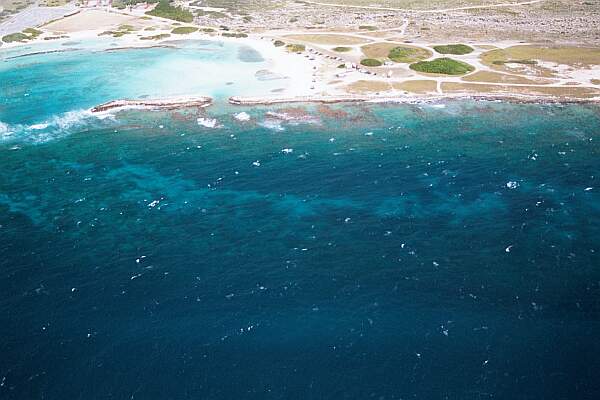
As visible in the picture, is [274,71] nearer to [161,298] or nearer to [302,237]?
[302,237]

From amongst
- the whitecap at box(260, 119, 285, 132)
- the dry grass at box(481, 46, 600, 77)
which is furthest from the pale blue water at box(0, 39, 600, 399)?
the dry grass at box(481, 46, 600, 77)

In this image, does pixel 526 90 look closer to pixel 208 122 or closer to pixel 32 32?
pixel 208 122

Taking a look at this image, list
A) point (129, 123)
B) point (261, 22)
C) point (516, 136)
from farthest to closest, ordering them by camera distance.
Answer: point (261, 22) → point (129, 123) → point (516, 136)

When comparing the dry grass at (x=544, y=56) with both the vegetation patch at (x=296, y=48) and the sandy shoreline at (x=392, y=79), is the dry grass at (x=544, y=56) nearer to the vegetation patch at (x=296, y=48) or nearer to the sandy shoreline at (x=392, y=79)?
the sandy shoreline at (x=392, y=79)

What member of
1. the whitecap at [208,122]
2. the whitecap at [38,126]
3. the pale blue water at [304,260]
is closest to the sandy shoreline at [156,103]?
the whitecap at [208,122]

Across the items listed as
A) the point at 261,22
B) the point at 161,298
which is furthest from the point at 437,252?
the point at 261,22

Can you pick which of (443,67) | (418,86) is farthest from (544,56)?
(418,86)

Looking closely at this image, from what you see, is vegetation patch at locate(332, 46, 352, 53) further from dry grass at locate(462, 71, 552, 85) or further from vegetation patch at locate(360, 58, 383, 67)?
dry grass at locate(462, 71, 552, 85)
